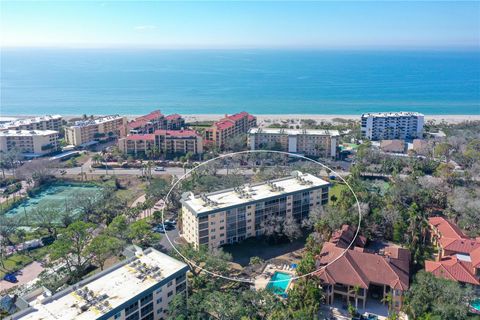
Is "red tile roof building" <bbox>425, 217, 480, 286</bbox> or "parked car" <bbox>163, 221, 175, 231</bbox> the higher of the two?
"red tile roof building" <bbox>425, 217, 480, 286</bbox>

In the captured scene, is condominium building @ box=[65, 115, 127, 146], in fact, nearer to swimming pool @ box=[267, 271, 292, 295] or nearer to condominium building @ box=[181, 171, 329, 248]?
condominium building @ box=[181, 171, 329, 248]

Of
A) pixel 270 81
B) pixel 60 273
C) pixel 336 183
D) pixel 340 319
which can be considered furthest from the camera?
pixel 270 81

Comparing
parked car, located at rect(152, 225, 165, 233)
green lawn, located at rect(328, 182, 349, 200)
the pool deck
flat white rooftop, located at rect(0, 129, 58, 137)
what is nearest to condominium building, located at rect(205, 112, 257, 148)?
green lawn, located at rect(328, 182, 349, 200)

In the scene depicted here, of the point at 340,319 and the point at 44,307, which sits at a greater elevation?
the point at 44,307

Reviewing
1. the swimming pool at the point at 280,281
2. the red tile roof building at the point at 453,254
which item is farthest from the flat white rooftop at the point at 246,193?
the red tile roof building at the point at 453,254

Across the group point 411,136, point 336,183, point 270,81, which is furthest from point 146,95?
point 336,183

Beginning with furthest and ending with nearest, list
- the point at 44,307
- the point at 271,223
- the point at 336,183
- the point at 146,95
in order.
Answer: the point at 146,95, the point at 336,183, the point at 271,223, the point at 44,307

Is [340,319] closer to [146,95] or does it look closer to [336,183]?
[336,183]
